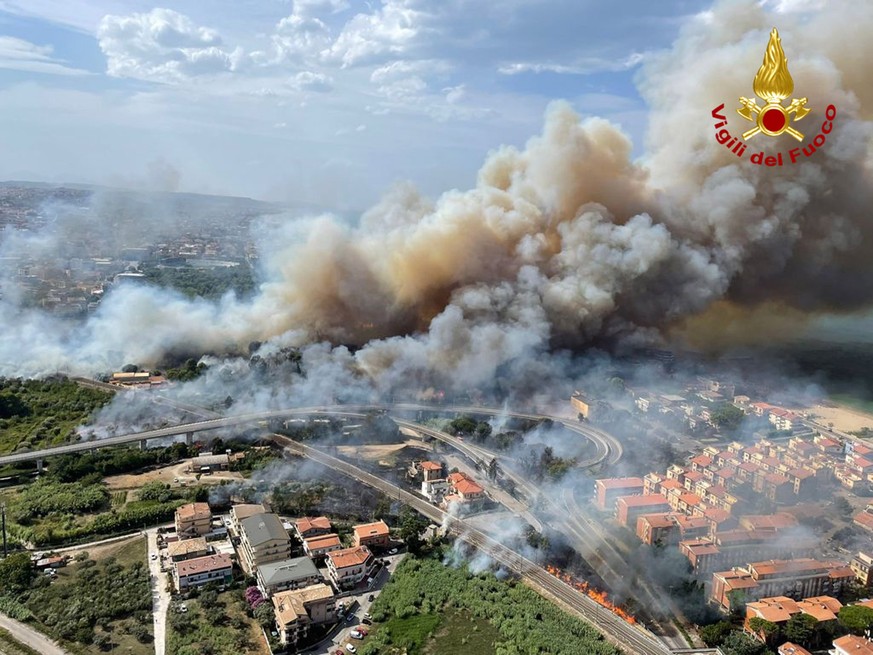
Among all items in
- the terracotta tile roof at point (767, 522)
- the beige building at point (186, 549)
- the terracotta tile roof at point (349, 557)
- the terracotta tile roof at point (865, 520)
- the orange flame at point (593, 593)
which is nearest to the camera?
the orange flame at point (593, 593)

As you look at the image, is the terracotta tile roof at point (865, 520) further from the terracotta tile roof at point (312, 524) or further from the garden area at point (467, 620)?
the terracotta tile roof at point (312, 524)

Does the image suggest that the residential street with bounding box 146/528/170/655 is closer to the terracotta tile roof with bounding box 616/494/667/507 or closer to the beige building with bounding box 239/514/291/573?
the beige building with bounding box 239/514/291/573

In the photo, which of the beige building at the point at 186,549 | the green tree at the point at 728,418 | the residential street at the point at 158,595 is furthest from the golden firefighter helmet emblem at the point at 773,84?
the residential street at the point at 158,595

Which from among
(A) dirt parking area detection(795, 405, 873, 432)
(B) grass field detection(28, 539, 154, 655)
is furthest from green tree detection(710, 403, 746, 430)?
(B) grass field detection(28, 539, 154, 655)

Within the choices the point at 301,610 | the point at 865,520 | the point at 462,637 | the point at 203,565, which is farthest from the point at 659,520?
the point at 203,565

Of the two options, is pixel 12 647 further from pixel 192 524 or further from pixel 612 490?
pixel 612 490

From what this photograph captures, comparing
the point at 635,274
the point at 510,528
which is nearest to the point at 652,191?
the point at 635,274
